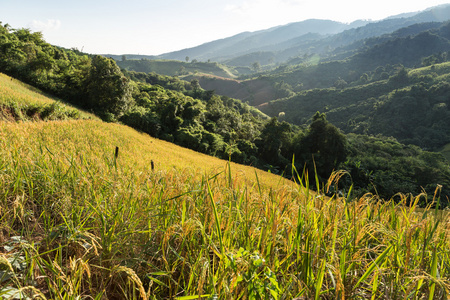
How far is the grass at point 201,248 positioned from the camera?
1.41 m

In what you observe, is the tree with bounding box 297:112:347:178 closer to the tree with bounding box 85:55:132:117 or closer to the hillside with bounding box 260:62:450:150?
the tree with bounding box 85:55:132:117

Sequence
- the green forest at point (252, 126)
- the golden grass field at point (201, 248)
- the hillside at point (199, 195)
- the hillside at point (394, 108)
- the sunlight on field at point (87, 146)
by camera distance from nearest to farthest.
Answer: the golden grass field at point (201, 248) → the hillside at point (199, 195) → the sunlight on field at point (87, 146) → the green forest at point (252, 126) → the hillside at point (394, 108)

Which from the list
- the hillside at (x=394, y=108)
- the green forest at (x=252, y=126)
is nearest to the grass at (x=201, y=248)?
the green forest at (x=252, y=126)

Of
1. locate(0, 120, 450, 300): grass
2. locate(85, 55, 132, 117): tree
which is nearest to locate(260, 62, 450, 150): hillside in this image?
locate(85, 55, 132, 117): tree

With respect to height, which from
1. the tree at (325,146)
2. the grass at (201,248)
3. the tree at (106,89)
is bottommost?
the tree at (325,146)

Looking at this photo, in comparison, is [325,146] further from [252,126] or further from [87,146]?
[87,146]

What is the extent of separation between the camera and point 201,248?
1.70m

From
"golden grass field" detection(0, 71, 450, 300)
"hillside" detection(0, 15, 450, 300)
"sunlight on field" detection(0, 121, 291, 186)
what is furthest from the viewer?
"sunlight on field" detection(0, 121, 291, 186)

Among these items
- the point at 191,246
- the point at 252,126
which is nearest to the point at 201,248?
the point at 191,246

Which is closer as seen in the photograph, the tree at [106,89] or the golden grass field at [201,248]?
the golden grass field at [201,248]

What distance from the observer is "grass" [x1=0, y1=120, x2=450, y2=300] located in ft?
4.62

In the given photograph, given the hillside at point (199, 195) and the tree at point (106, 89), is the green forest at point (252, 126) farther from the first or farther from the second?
the hillside at point (199, 195)

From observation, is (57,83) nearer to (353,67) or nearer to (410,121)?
(410,121)

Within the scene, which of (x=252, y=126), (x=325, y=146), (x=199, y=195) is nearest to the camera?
(x=199, y=195)
